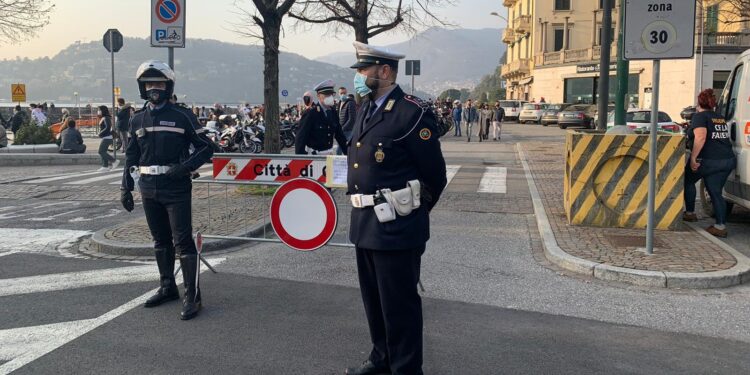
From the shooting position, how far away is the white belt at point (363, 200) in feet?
12.7

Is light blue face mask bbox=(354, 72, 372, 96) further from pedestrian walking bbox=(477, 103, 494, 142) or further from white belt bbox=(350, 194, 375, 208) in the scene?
pedestrian walking bbox=(477, 103, 494, 142)

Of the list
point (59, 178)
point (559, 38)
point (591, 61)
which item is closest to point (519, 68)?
point (559, 38)

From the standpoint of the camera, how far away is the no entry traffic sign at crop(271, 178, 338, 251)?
246 inches

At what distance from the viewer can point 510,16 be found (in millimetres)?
91000

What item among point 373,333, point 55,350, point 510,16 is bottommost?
point 55,350

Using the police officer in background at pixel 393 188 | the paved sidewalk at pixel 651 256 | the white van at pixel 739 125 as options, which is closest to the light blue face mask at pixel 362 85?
the police officer in background at pixel 393 188

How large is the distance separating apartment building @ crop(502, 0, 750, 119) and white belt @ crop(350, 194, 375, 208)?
42.4 meters

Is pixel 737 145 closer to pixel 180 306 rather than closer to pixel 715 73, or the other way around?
pixel 180 306

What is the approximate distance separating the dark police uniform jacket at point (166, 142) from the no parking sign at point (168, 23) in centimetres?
374

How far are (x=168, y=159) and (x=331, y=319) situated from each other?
1.91 metres

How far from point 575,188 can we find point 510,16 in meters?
87.0

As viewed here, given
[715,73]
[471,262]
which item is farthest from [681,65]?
[471,262]

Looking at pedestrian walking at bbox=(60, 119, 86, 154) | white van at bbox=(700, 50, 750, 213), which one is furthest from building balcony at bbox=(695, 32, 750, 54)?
pedestrian walking at bbox=(60, 119, 86, 154)

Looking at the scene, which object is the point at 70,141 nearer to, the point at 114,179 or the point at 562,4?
the point at 114,179
